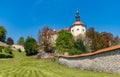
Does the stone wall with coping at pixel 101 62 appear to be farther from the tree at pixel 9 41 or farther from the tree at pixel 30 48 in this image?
the tree at pixel 9 41

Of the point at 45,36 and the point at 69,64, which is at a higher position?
the point at 45,36

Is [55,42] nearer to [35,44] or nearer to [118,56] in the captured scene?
[35,44]

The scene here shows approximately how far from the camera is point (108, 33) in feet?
234

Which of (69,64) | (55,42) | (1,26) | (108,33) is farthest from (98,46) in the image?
(1,26)

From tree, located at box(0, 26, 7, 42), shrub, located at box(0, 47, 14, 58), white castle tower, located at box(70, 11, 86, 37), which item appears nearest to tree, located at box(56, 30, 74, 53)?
shrub, located at box(0, 47, 14, 58)

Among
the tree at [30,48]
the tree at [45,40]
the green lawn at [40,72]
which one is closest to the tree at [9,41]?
the tree at [30,48]

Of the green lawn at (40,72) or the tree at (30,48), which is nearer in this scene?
the green lawn at (40,72)

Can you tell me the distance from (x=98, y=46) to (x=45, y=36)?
59.7 ft

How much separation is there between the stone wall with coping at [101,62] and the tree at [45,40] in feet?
136

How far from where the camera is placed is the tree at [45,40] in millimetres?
75375

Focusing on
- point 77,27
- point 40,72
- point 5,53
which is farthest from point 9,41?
point 40,72

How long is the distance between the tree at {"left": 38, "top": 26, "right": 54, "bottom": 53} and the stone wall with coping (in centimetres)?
4143

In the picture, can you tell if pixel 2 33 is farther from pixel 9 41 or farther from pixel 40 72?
pixel 40 72

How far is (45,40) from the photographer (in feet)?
247
